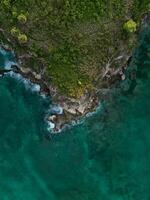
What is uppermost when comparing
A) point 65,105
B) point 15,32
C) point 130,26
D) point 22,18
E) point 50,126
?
point 130,26

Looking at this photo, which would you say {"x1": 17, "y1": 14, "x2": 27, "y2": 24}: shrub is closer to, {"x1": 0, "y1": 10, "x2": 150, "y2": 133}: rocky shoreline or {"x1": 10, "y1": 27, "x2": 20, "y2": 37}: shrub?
{"x1": 10, "y1": 27, "x2": 20, "y2": 37}: shrub

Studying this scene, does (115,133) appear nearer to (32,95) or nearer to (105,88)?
(105,88)

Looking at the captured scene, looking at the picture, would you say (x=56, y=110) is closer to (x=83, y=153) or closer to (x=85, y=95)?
(x=85, y=95)

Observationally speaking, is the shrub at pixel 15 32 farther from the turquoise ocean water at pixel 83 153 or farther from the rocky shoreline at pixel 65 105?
the turquoise ocean water at pixel 83 153

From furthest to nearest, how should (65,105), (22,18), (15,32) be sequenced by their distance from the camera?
(65,105), (15,32), (22,18)

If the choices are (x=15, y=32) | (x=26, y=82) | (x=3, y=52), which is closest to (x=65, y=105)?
(x=26, y=82)

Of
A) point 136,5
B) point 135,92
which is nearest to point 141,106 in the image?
point 135,92

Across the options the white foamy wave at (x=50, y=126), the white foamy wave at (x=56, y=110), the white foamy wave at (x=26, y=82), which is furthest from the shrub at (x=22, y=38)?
the white foamy wave at (x=50, y=126)
